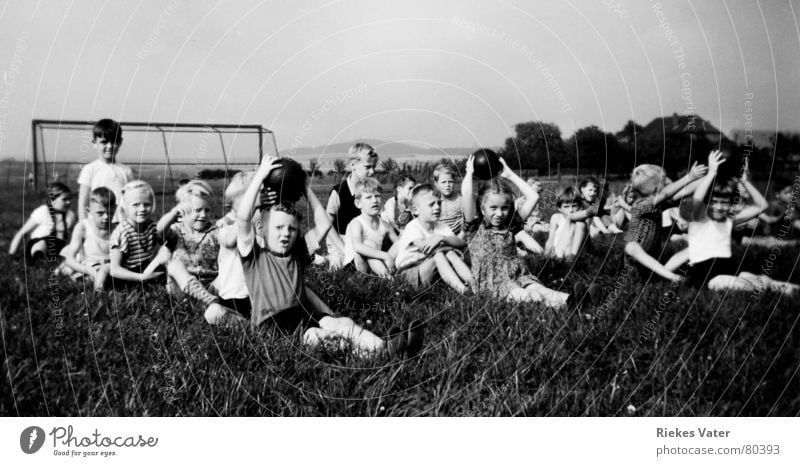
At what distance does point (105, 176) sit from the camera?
4969mm

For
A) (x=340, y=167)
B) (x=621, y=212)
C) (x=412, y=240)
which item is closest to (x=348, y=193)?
(x=340, y=167)

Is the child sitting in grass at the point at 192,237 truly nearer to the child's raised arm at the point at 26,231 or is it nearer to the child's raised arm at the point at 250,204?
the child's raised arm at the point at 250,204

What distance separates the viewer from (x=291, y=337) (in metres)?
3.52

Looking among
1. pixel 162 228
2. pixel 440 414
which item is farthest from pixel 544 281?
pixel 162 228

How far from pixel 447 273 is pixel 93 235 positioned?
2800 mm

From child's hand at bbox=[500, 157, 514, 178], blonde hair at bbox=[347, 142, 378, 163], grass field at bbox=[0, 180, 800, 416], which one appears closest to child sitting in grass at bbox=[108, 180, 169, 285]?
grass field at bbox=[0, 180, 800, 416]

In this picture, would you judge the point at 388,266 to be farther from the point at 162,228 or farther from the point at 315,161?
the point at 162,228

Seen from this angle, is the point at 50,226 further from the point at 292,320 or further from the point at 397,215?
the point at 292,320

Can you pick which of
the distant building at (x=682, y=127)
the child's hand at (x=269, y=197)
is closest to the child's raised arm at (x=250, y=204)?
the child's hand at (x=269, y=197)

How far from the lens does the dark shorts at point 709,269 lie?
495 centimetres

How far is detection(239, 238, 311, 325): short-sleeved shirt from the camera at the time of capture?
372 centimetres

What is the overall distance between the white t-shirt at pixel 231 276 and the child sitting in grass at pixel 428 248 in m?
1.23

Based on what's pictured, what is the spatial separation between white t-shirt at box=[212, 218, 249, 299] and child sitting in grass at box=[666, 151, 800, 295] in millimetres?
3288

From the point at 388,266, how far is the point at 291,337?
1.66 m
